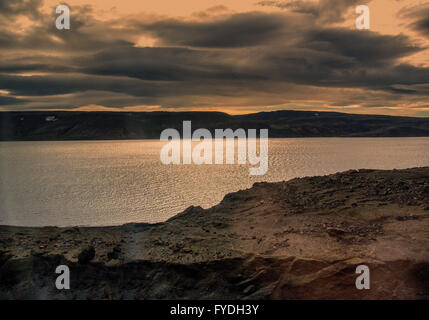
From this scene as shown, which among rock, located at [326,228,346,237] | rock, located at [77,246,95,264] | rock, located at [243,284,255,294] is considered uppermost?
rock, located at [326,228,346,237]

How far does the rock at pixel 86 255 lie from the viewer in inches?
420

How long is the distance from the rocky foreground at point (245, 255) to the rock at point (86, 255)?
0.03 metres

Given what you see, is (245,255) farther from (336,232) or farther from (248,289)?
(336,232)

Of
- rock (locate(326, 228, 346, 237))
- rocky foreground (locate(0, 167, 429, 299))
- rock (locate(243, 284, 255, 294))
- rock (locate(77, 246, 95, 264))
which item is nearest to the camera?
rocky foreground (locate(0, 167, 429, 299))

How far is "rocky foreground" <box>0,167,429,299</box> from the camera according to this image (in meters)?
9.19

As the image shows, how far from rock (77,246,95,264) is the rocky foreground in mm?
30

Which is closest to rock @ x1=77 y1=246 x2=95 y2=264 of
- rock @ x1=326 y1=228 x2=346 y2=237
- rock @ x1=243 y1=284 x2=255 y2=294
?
rock @ x1=243 y1=284 x2=255 y2=294

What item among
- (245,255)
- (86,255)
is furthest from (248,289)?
(86,255)

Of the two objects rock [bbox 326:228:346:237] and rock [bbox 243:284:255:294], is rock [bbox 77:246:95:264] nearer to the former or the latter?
rock [bbox 243:284:255:294]

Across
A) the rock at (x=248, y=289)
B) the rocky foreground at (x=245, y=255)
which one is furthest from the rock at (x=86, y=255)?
the rock at (x=248, y=289)

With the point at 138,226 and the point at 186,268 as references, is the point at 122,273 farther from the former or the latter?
the point at 138,226

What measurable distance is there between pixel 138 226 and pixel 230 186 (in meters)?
21.3

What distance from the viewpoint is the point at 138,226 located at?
14.3 m

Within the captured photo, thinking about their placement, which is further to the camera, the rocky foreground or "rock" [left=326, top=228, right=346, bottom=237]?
"rock" [left=326, top=228, right=346, bottom=237]
